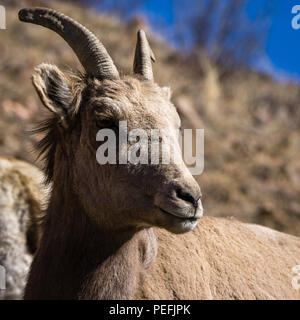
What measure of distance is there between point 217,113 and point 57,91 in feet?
42.8

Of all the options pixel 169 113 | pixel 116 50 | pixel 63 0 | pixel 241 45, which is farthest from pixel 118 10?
pixel 169 113

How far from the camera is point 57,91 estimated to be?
3.88 m

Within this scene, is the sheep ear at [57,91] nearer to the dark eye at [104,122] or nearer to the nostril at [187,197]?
the dark eye at [104,122]

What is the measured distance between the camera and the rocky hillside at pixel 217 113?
10852mm

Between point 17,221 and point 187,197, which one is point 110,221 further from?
point 17,221

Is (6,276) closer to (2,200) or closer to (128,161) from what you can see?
(2,200)

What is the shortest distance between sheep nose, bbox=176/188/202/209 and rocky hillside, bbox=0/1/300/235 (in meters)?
6.08

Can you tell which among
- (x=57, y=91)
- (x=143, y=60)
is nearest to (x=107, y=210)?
(x=57, y=91)

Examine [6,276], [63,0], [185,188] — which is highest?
[63,0]

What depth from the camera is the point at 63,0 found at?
2244cm

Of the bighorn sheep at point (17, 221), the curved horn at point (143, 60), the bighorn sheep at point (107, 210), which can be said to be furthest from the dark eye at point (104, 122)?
the bighorn sheep at point (17, 221)

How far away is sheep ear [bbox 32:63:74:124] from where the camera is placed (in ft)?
12.6

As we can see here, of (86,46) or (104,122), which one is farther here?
(86,46)

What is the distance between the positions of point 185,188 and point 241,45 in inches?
821
